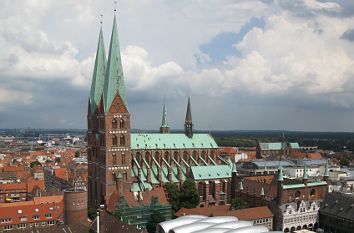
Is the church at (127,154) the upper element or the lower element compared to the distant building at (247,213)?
upper

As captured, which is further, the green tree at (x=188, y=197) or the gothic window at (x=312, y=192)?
the gothic window at (x=312, y=192)

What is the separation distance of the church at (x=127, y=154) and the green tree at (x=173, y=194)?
364cm

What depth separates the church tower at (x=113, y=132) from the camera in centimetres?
8762

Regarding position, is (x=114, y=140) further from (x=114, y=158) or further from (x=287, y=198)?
(x=287, y=198)

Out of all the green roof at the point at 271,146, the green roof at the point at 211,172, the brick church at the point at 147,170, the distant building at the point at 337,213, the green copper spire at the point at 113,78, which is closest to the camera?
the distant building at the point at 337,213

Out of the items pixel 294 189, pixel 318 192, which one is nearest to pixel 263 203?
pixel 294 189

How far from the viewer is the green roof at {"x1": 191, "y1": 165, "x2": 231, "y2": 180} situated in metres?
99.6

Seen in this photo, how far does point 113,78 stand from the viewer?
8794cm

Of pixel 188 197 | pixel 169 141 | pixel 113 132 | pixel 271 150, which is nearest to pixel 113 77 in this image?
pixel 113 132

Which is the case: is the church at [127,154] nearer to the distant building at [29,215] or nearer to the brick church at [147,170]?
the brick church at [147,170]

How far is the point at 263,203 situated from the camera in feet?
280

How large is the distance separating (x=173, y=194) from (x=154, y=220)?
45.8 ft

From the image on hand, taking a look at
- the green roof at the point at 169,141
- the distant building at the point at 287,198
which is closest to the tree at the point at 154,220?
the distant building at the point at 287,198

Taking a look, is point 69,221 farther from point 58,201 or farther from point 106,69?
point 106,69
